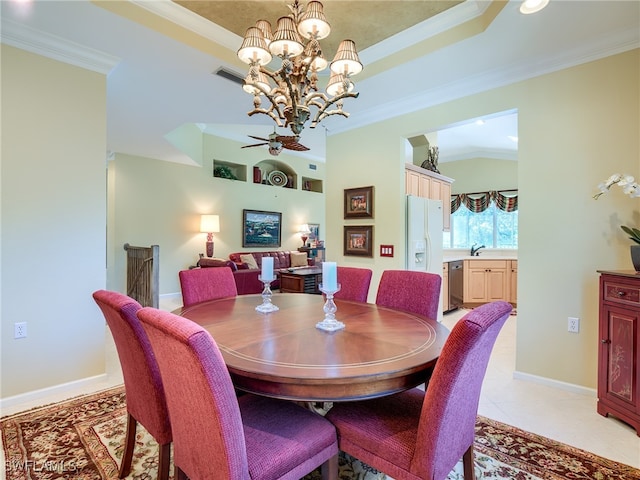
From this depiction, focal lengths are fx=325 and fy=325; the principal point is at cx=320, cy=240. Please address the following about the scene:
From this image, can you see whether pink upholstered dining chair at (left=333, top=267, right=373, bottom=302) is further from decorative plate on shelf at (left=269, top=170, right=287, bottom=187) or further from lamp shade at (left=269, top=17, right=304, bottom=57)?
decorative plate on shelf at (left=269, top=170, right=287, bottom=187)

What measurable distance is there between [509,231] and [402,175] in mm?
4164

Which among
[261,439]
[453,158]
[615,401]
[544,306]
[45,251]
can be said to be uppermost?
[453,158]

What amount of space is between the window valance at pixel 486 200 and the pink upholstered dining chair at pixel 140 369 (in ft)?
22.3

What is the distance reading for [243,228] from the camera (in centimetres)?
747

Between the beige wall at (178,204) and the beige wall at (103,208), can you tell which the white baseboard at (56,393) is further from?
the beige wall at (178,204)

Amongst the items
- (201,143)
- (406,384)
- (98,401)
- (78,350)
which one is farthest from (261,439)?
(201,143)

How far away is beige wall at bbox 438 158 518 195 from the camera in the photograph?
6496 mm

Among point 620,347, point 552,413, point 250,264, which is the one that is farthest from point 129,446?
point 250,264

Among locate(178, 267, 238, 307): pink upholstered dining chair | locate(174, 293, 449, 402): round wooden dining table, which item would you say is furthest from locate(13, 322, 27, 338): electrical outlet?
locate(174, 293, 449, 402): round wooden dining table

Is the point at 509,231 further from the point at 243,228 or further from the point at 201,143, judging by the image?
the point at 201,143

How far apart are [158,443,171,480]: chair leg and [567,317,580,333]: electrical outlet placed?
285cm

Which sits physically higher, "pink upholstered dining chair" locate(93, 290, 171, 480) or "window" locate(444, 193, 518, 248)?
"window" locate(444, 193, 518, 248)

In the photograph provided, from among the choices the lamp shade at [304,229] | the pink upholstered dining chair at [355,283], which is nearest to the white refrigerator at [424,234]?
the pink upholstered dining chair at [355,283]

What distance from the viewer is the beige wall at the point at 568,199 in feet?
7.70
